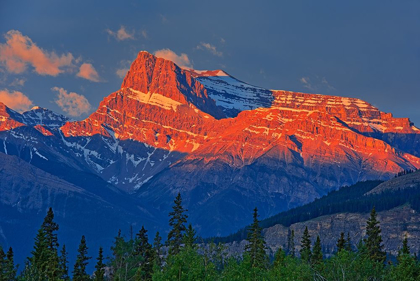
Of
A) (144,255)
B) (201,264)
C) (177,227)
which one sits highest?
(177,227)

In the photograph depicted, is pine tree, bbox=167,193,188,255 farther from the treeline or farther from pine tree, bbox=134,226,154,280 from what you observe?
pine tree, bbox=134,226,154,280

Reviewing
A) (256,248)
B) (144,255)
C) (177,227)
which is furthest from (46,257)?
(256,248)

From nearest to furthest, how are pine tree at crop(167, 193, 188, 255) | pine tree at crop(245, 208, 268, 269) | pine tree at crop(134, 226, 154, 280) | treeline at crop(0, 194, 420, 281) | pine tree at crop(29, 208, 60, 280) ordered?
treeline at crop(0, 194, 420, 281), pine tree at crop(29, 208, 60, 280), pine tree at crop(167, 193, 188, 255), pine tree at crop(134, 226, 154, 280), pine tree at crop(245, 208, 268, 269)

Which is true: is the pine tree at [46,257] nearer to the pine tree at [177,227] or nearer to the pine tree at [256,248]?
the pine tree at [177,227]

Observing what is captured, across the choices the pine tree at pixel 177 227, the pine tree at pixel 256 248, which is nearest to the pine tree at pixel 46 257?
the pine tree at pixel 177 227

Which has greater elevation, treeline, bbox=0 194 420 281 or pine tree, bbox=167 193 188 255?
pine tree, bbox=167 193 188 255

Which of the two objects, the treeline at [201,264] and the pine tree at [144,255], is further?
the pine tree at [144,255]

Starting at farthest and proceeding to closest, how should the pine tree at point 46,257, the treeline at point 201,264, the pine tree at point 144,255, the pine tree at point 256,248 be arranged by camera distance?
the pine tree at point 256,248, the pine tree at point 144,255, the pine tree at point 46,257, the treeline at point 201,264

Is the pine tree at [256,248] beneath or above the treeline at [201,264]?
above

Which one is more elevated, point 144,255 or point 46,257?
point 144,255

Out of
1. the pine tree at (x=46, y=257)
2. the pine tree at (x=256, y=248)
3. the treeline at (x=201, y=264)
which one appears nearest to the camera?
the treeline at (x=201, y=264)

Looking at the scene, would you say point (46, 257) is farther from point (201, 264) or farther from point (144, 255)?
point (201, 264)

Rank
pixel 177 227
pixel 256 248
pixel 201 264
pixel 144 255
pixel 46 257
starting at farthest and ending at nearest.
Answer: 1. pixel 256 248
2. pixel 144 255
3. pixel 177 227
4. pixel 46 257
5. pixel 201 264

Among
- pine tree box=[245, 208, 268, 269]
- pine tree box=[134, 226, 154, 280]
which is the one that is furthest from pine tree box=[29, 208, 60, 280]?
pine tree box=[245, 208, 268, 269]
